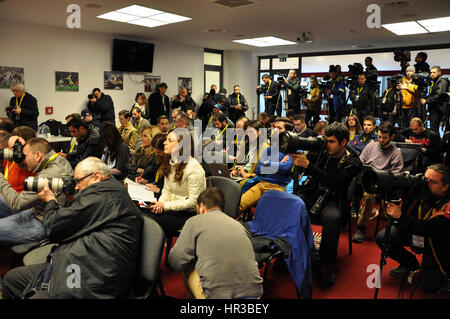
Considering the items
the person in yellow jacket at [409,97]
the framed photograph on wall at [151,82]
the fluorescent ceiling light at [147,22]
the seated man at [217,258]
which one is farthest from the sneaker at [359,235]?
the framed photograph on wall at [151,82]

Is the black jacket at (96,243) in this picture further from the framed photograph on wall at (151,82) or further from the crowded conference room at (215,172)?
the framed photograph on wall at (151,82)

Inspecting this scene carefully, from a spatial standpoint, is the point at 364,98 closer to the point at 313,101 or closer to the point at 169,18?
the point at 313,101

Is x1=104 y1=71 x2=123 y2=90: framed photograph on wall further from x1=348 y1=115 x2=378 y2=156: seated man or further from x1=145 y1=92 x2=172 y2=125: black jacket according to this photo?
x1=348 y1=115 x2=378 y2=156: seated man

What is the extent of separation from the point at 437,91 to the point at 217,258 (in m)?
6.12

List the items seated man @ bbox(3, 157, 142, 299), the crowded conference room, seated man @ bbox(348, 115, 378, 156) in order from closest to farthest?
seated man @ bbox(3, 157, 142, 299) < the crowded conference room < seated man @ bbox(348, 115, 378, 156)

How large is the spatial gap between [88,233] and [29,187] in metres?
0.51

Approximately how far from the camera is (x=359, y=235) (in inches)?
149

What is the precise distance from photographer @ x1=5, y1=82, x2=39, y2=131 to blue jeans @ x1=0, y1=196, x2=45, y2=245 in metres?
4.75

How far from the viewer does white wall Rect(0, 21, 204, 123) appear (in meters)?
7.40

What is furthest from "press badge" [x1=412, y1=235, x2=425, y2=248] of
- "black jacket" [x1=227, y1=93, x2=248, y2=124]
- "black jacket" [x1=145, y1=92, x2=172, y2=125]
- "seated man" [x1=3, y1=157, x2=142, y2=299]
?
"black jacket" [x1=145, y1=92, x2=172, y2=125]

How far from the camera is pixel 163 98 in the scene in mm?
9898

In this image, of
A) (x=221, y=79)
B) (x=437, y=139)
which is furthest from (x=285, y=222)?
(x=221, y=79)

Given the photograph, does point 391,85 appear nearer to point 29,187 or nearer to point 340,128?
point 340,128

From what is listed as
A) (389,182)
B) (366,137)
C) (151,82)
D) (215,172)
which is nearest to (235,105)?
(151,82)
